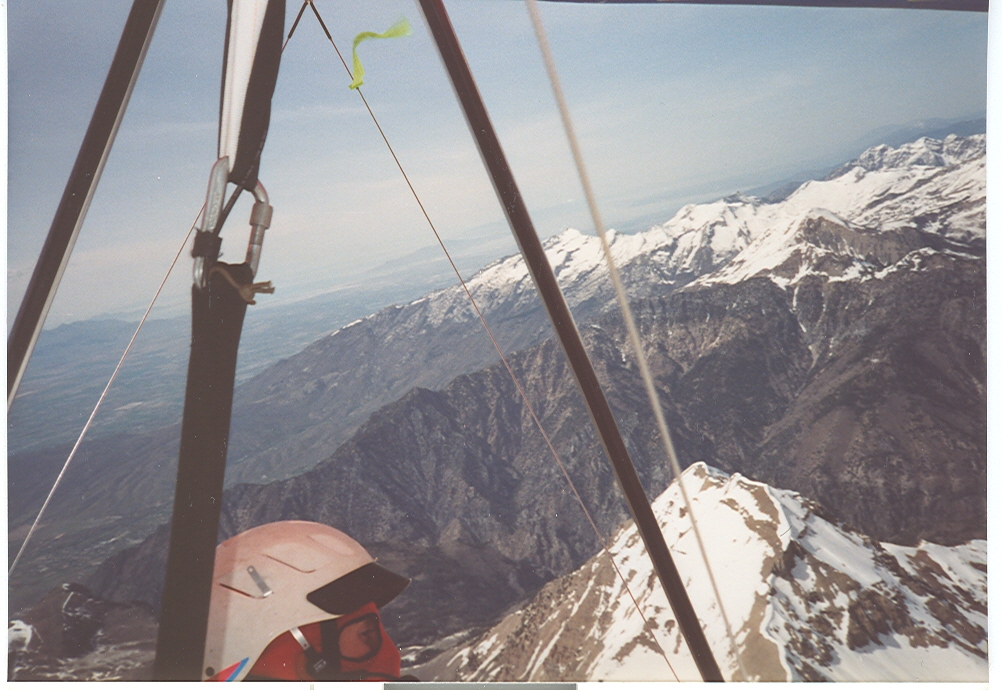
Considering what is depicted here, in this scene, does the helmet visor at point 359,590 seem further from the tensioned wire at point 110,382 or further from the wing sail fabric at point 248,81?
the wing sail fabric at point 248,81

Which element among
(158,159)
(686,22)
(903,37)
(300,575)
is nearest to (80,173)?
(158,159)

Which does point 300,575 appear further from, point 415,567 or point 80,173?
point 80,173

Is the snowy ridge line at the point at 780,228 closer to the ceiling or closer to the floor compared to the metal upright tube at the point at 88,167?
closer to the floor

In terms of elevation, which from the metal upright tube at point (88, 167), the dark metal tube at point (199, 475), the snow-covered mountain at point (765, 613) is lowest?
the snow-covered mountain at point (765, 613)

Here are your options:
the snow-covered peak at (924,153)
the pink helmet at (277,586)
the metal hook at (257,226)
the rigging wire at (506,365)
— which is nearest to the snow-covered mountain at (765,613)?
the rigging wire at (506,365)

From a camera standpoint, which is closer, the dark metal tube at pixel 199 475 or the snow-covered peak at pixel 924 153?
the dark metal tube at pixel 199 475

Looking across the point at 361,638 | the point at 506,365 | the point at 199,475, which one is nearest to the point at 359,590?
the point at 361,638
